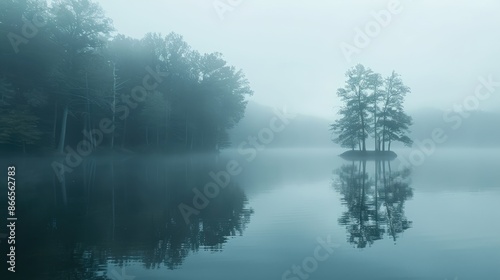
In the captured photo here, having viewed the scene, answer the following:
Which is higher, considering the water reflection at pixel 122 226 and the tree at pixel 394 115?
the tree at pixel 394 115

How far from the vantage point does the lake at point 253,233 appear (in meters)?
8.92

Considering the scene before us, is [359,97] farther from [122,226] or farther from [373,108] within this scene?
[122,226]

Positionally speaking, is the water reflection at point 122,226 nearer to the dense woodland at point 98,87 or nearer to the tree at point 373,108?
the dense woodland at point 98,87

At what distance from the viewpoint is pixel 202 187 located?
23516 mm

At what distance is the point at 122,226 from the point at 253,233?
167 inches

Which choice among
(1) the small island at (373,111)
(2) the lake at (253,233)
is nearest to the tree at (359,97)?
(1) the small island at (373,111)

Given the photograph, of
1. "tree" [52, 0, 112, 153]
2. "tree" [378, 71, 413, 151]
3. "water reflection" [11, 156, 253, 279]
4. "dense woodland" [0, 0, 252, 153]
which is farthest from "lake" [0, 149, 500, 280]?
"tree" [378, 71, 413, 151]

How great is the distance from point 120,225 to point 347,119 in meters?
57.5

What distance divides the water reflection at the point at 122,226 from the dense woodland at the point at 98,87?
19257 mm

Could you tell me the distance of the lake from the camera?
892 cm

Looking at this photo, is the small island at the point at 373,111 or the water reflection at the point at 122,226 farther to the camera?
the small island at the point at 373,111

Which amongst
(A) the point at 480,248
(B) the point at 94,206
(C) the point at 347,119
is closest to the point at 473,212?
(A) the point at 480,248

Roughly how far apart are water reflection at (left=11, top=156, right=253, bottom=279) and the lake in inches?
1.6

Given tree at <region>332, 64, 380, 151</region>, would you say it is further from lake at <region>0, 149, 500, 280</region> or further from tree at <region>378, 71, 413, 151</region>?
lake at <region>0, 149, 500, 280</region>
